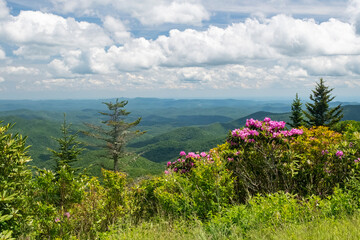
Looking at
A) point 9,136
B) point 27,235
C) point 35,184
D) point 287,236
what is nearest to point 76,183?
point 35,184

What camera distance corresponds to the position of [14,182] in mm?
4465

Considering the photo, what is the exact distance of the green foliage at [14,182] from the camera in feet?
13.7

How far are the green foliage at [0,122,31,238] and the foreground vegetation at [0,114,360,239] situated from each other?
0.6 inches

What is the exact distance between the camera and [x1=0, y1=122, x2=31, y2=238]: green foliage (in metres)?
4.16

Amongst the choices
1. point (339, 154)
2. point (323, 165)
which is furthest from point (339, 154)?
point (323, 165)

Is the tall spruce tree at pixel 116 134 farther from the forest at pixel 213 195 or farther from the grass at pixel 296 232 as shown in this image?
the grass at pixel 296 232

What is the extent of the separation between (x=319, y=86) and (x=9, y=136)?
45692 mm

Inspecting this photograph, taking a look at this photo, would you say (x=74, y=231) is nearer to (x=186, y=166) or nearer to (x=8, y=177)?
(x=8, y=177)

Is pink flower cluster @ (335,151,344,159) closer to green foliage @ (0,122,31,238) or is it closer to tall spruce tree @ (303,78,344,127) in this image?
green foliage @ (0,122,31,238)

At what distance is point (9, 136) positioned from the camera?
465cm

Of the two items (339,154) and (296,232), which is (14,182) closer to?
(296,232)

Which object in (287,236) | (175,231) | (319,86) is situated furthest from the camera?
(319,86)

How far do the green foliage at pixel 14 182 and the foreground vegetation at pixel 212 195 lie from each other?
0.05 feet

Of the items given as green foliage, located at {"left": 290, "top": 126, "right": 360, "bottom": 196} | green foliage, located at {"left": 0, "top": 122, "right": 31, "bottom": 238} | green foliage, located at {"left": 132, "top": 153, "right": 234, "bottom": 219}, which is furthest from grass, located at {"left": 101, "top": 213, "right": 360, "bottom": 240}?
green foliage, located at {"left": 290, "top": 126, "right": 360, "bottom": 196}
